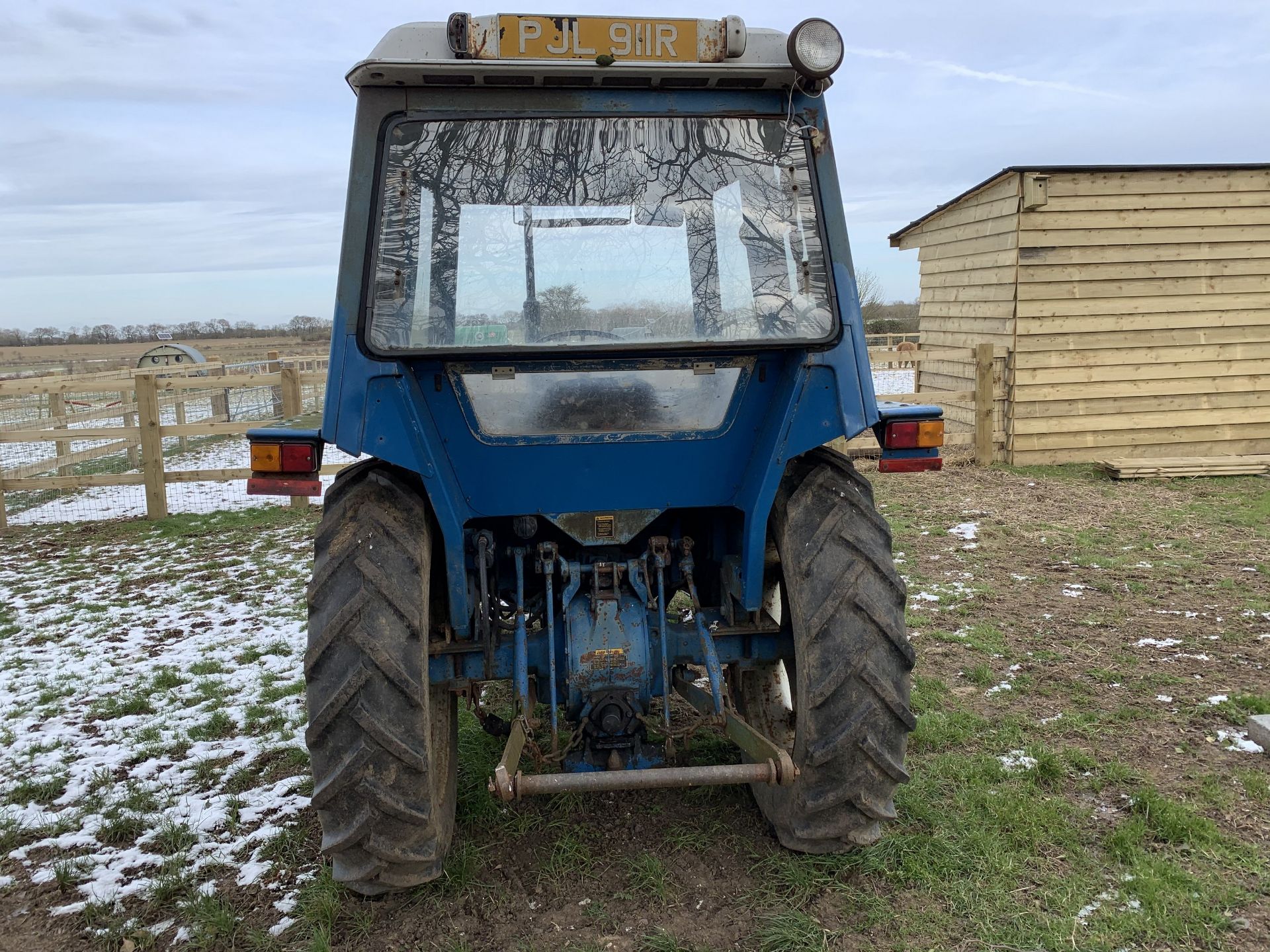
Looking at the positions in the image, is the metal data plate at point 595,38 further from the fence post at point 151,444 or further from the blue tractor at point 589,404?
the fence post at point 151,444

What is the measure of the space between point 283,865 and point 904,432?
2.59m

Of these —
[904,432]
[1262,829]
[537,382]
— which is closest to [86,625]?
[537,382]

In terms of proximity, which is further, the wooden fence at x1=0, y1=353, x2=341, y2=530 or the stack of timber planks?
the stack of timber planks

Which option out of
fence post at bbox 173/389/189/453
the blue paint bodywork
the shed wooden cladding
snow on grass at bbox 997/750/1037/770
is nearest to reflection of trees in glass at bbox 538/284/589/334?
the blue paint bodywork

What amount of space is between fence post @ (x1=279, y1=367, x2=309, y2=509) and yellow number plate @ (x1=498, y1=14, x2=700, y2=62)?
25.0 ft

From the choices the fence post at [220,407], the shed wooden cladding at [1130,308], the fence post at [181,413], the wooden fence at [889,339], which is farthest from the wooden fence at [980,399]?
the wooden fence at [889,339]

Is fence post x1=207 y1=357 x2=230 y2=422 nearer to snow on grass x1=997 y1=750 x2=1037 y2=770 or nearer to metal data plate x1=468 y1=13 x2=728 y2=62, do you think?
metal data plate x1=468 y1=13 x2=728 y2=62

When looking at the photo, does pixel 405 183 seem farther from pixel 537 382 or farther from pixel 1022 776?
pixel 1022 776

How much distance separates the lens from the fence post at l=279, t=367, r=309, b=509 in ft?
31.6

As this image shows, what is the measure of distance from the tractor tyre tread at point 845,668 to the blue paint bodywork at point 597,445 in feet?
0.60

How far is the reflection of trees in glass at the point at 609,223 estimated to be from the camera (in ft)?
8.86

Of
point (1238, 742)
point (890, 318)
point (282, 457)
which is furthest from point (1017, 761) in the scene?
point (890, 318)

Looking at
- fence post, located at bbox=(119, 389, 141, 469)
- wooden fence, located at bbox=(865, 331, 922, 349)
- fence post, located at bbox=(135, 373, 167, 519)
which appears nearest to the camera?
fence post, located at bbox=(135, 373, 167, 519)

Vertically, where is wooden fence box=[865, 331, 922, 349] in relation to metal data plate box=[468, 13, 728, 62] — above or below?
below
